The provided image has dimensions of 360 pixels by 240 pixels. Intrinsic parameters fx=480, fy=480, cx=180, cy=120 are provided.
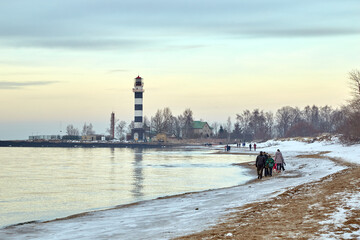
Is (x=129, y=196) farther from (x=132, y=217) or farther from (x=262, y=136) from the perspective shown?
(x=262, y=136)

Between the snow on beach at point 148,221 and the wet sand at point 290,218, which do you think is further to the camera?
the snow on beach at point 148,221

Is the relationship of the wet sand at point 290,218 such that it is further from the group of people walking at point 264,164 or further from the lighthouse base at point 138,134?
the lighthouse base at point 138,134

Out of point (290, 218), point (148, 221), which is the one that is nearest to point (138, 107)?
point (148, 221)

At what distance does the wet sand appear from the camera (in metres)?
11.3

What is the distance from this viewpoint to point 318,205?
578 inches

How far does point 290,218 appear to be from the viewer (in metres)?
13.1

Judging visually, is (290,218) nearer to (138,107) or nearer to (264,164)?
(264,164)

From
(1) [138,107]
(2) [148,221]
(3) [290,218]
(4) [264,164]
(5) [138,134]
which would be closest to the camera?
(3) [290,218]

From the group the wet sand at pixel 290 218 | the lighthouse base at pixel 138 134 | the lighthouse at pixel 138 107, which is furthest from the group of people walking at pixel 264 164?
the lighthouse base at pixel 138 134

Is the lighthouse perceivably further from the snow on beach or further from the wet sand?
the wet sand

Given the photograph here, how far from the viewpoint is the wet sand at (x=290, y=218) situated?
445 inches

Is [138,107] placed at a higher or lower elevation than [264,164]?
higher

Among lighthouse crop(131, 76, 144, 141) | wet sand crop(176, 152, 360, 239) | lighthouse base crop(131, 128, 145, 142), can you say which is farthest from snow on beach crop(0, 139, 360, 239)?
lighthouse base crop(131, 128, 145, 142)

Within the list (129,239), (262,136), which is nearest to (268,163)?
→ (129,239)
